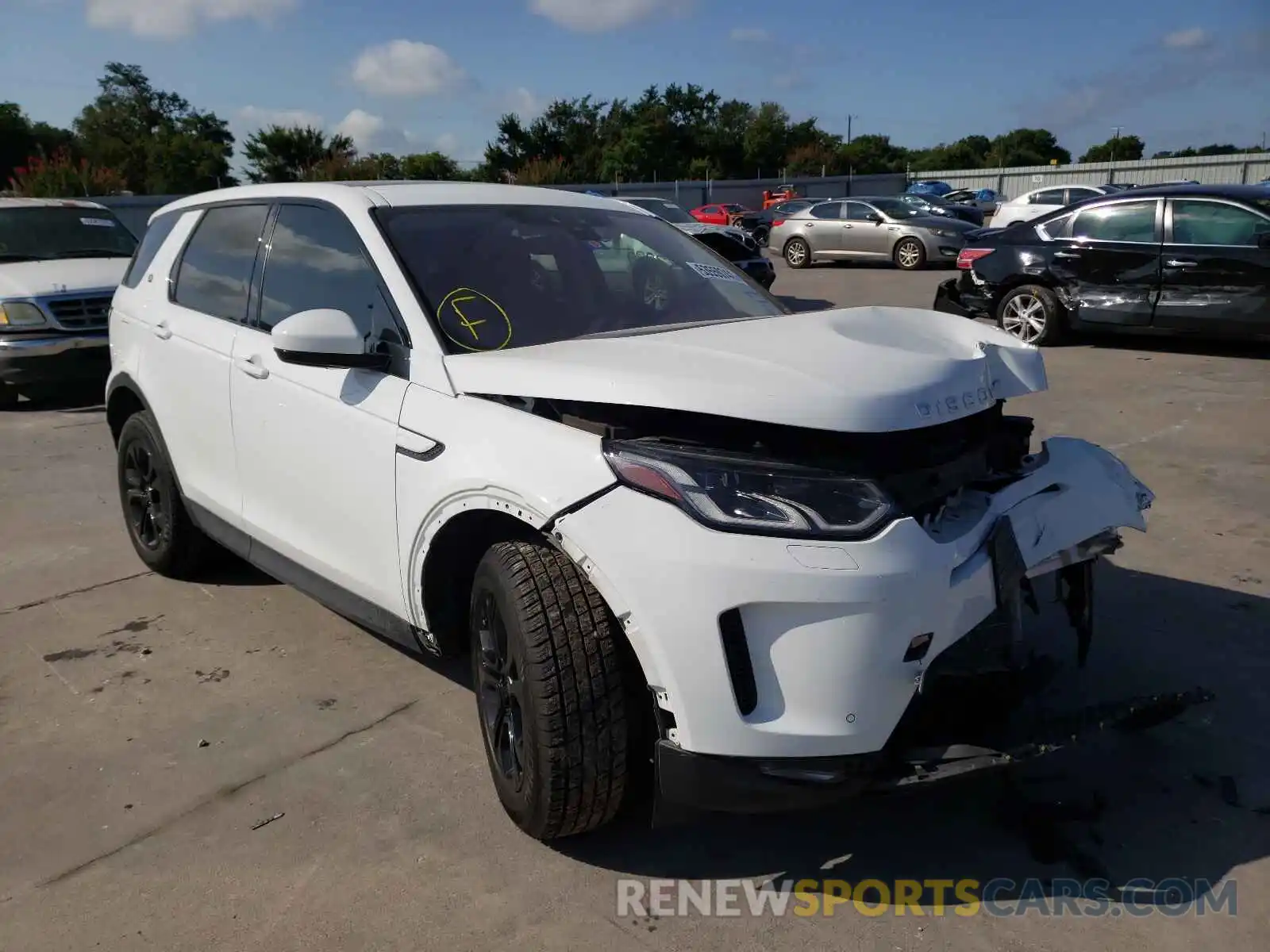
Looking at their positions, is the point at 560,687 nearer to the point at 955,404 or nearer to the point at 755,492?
the point at 755,492

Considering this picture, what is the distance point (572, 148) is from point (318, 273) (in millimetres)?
66542

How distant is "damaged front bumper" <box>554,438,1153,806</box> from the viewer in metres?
2.22

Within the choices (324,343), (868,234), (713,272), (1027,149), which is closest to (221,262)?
(324,343)

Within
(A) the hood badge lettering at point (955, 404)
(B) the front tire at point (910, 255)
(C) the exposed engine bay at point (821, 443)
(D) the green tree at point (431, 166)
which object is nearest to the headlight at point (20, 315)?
(C) the exposed engine bay at point (821, 443)

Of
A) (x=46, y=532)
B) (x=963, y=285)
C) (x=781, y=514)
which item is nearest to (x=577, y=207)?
(x=781, y=514)

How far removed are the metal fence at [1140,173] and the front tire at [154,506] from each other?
140 feet

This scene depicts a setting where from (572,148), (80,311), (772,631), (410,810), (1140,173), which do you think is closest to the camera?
(772,631)

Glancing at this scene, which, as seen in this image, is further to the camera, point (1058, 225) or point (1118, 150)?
point (1118, 150)

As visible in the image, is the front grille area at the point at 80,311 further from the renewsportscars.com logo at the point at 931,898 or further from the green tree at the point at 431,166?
the green tree at the point at 431,166

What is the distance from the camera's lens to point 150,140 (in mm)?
53688

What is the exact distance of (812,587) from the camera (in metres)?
2.21

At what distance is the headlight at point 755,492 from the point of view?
7.47ft

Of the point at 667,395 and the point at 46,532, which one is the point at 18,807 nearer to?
the point at 667,395

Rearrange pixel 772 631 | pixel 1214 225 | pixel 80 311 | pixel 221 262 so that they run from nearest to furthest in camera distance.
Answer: pixel 772 631 < pixel 221 262 < pixel 80 311 < pixel 1214 225
